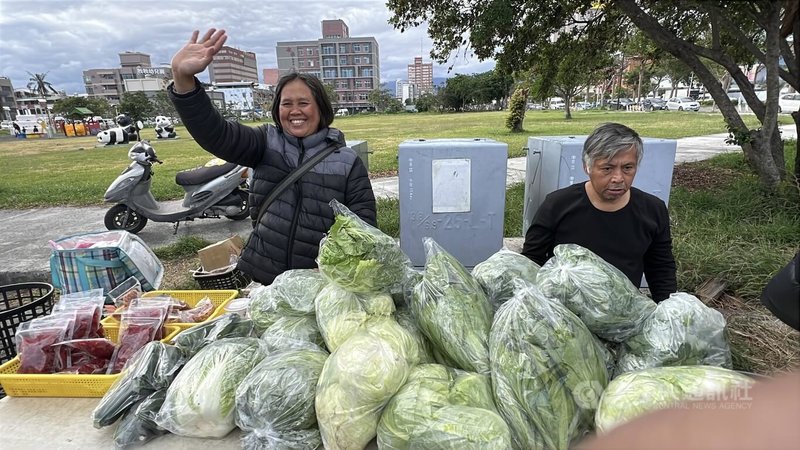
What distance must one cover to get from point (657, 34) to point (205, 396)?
257 inches

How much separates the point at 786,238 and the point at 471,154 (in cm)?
389

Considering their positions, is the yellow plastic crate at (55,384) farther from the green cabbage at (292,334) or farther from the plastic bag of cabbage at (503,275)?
the plastic bag of cabbage at (503,275)

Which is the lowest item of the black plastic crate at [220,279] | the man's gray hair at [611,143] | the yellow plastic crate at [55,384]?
the black plastic crate at [220,279]

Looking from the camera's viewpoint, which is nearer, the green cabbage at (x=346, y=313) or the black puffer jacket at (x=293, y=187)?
the green cabbage at (x=346, y=313)

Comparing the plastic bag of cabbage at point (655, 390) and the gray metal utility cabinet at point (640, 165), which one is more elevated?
the gray metal utility cabinet at point (640, 165)

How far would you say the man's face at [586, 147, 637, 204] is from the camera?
2.01 meters

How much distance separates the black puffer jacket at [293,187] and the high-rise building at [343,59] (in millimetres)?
104061

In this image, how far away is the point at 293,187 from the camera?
93.7 inches

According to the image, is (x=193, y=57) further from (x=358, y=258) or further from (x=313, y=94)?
(x=358, y=258)


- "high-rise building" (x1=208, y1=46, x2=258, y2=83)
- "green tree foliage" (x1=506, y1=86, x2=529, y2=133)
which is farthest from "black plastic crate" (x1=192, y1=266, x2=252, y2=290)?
"high-rise building" (x1=208, y1=46, x2=258, y2=83)

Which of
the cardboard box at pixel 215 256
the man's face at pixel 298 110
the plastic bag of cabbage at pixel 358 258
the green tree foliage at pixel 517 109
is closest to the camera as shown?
the plastic bag of cabbage at pixel 358 258

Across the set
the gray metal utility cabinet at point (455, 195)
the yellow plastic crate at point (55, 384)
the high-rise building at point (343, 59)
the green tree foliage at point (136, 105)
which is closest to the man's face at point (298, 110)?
the gray metal utility cabinet at point (455, 195)

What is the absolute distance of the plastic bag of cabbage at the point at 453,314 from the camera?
1.33 m

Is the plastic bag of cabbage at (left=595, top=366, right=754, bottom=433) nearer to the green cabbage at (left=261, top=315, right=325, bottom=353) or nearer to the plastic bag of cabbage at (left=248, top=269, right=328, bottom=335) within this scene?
the green cabbage at (left=261, top=315, right=325, bottom=353)
